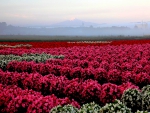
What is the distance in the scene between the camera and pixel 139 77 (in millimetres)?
13164

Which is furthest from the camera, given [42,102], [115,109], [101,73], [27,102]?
[101,73]

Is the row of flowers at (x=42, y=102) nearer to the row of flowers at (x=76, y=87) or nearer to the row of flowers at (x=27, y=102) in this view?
the row of flowers at (x=27, y=102)

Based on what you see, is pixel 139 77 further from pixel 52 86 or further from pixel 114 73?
pixel 52 86

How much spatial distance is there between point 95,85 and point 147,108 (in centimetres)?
244

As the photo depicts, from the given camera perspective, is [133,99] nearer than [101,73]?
Yes

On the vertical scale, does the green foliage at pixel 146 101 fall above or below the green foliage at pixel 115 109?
below

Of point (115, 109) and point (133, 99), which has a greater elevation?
point (115, 109)

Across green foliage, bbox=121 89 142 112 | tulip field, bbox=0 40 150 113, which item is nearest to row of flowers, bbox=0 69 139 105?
tulip field, bbox=0 40 150 113

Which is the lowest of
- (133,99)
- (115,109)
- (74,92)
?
(74,92)

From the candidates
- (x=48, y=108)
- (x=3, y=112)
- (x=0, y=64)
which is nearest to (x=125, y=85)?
(x=48, y=108)

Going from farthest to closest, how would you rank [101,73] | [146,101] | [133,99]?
[101,73]
[133,99]
[146,101]

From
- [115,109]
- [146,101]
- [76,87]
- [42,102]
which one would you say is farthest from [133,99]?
[42,102]

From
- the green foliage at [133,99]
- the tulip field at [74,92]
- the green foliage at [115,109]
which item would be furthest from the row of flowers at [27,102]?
the green foliage at [115,109]

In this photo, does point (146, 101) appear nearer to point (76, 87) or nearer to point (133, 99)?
point (133, 99)
